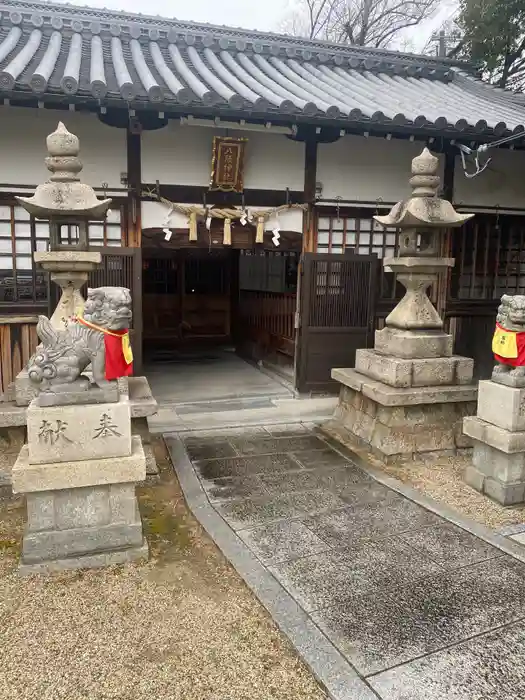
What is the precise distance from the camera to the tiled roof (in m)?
6.78

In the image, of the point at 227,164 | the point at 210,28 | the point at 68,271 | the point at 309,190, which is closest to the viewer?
the point at 68,271

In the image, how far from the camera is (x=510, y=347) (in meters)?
5.23

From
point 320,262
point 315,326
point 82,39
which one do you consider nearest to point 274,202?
point 320,262

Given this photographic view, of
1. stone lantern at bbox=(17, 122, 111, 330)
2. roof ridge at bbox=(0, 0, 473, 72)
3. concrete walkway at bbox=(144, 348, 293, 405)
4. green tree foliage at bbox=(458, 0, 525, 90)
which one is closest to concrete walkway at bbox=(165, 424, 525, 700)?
stone lantern at bbox=(17, 122, 111, 330)

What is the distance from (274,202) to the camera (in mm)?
8516

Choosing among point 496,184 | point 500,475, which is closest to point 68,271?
point 500,475

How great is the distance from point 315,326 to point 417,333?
237cm

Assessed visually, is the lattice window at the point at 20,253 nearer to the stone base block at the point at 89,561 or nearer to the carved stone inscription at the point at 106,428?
the carved stone inscription at the point at 106,428

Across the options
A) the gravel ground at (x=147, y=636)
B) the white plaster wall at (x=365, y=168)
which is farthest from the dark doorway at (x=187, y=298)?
the gravel ground at (x=147, y=636)

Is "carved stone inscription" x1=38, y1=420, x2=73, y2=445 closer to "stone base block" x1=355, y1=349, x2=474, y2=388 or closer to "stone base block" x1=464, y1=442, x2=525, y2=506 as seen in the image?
"stone base block" x1=355, y1=349, x2=474, y2=388

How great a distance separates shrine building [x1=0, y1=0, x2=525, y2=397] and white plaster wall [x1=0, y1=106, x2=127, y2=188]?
0.7 inches

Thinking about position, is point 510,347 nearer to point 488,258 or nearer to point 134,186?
point 488,258

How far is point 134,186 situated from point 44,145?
4.36 ft

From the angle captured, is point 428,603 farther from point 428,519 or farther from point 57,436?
point 57,436
